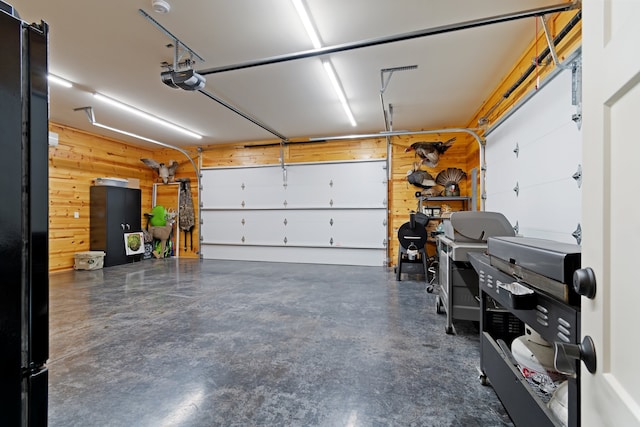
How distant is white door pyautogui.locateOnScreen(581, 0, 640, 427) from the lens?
542 mm

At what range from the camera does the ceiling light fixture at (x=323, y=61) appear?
247 centimetres

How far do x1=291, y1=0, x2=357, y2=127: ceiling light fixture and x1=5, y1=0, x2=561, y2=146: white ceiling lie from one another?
0.24ft

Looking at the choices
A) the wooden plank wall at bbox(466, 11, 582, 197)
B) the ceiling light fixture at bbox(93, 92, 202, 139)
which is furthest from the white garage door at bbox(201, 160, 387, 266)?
the wooden plank wall at bbox(466, 11, 582, 197)

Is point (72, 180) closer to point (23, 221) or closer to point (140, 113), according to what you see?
point (140, 113)

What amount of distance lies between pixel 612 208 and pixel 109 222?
8141mm

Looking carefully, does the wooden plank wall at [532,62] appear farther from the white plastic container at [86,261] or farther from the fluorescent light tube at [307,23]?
the white plastic container at [86,261]

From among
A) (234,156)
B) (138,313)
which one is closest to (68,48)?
(138,313)

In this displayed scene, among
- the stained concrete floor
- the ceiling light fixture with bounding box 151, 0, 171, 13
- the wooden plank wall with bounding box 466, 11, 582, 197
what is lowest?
the stained concrete floor

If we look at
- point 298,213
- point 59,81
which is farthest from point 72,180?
point 298,213

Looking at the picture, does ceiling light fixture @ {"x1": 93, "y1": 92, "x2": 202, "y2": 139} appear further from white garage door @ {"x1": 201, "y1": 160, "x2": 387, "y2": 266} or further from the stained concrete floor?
the stained concrete floor

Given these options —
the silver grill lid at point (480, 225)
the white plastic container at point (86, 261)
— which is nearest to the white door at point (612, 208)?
the silver grill lid at point (480, 225)

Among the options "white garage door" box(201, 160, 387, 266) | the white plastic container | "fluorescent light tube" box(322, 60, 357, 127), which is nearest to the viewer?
"fluorescent light tube" box(322, 60, 357, 127)

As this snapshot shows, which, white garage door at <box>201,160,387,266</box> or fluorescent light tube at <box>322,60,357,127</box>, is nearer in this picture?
fluorescent light tube at <box>322,60,357,127</box>

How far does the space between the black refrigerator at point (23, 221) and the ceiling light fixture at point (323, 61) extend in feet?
7.26
